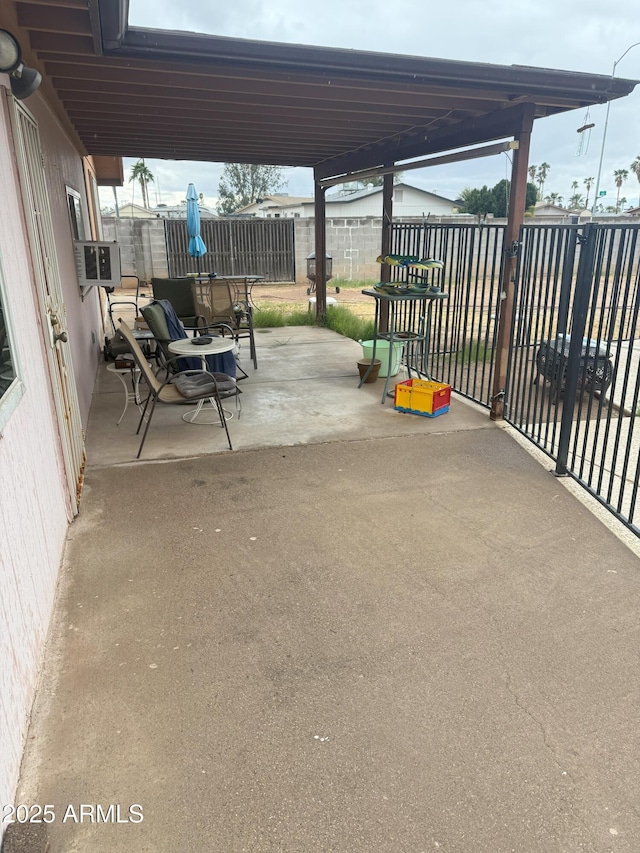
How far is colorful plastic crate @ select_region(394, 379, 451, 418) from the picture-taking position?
5219 millimetres

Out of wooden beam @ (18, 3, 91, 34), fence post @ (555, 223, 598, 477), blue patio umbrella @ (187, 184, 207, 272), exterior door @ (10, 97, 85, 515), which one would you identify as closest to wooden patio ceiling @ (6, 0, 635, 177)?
wooden beam @ (18, 3, 91, 34)

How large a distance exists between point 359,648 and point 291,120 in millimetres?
5164

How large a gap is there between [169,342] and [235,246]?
42.3 ft

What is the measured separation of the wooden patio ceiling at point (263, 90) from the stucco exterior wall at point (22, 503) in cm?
87

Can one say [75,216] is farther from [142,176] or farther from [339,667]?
[142,176]

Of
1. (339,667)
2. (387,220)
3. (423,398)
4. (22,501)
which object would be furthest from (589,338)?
(387,220)

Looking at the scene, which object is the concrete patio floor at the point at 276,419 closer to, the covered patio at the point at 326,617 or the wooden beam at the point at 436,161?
the covered patio at the point at 326,617

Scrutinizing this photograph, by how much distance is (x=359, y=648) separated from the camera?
2.39m

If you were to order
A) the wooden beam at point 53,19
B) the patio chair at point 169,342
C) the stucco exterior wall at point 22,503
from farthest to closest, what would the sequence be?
the patio chair at point 169,342, the wooden beam at point 53,19, the stucco exterior wall at point 22,503

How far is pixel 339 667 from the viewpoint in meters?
2.29

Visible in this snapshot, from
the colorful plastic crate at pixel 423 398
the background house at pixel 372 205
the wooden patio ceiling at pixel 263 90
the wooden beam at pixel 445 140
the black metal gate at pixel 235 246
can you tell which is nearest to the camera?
the wooden patio ceiling at pixel 263 90

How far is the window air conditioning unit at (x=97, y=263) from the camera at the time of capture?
18.8 feet

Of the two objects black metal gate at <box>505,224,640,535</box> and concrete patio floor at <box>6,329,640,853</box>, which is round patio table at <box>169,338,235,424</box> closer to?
concrete patio floor at <box>6,329,640,853</box>

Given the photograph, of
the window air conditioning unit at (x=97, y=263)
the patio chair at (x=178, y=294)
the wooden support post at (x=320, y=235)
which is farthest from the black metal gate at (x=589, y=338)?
the wooden support post at (x=320, y=235)
